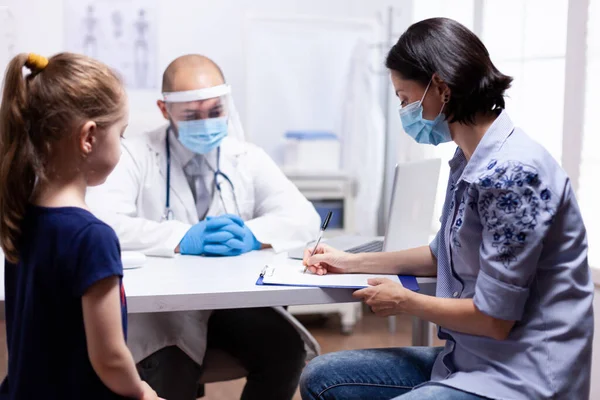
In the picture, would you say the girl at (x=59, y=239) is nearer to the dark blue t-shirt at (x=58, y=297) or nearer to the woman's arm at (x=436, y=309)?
the dark blue t-shirt at (x=58, y=297)

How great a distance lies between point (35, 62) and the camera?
36.0 inches

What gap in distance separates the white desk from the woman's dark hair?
1.23ft

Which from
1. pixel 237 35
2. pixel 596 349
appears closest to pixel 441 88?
pixel 596 349

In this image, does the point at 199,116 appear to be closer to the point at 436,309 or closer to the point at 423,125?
the point at 423,125

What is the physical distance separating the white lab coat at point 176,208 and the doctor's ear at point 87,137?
0.61 metres

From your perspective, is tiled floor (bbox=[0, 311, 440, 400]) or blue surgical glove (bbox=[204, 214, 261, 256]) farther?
tiled floor (bbox=[0, 311, 440, 400])

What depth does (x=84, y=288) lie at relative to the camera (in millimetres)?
882

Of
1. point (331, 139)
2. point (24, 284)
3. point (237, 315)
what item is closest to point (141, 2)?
point (331, 139)

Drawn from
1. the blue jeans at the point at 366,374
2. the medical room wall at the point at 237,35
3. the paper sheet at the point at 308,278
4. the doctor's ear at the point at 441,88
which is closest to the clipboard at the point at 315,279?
the paper sheet at the point at 308,278

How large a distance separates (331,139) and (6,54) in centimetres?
160

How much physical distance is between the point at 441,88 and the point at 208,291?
1.87 ft

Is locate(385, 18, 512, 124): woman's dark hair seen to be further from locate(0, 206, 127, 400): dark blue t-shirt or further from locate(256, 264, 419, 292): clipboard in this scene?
locate(0, 206, 127, 400): dark blue t-shirt

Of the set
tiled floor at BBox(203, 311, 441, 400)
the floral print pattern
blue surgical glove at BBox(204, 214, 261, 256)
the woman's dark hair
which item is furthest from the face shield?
tiled floor at BBox(203, 311, 441, 400)

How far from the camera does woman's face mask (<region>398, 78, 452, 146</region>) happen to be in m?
1.26
